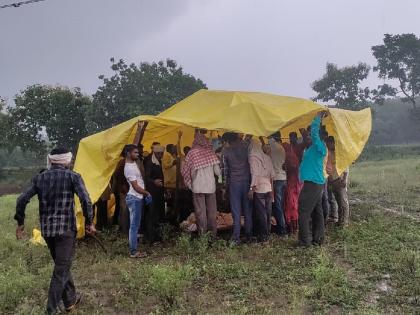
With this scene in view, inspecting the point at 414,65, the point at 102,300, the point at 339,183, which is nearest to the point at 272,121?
the point at 339,183

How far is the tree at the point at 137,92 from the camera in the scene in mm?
32250

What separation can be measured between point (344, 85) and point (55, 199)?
37.8 metres

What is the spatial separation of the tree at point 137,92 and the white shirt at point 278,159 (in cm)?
2446

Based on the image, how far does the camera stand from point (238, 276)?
586cm

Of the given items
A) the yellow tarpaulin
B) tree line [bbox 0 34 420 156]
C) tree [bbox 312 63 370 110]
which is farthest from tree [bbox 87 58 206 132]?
the yellow tarpaulin

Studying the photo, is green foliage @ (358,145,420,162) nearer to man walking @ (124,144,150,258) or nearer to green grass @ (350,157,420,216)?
green grass @ (350,157,420,216)

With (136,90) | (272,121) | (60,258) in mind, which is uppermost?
(136,90)

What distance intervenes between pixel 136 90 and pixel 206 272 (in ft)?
95.1

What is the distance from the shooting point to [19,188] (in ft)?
105

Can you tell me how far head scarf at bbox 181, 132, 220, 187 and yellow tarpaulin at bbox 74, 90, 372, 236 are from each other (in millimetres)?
294

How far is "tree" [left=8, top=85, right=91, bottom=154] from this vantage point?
107 feet

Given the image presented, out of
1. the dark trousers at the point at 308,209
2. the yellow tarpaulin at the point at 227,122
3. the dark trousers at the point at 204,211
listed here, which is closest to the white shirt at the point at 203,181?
the dark trousers at the point at 204,211

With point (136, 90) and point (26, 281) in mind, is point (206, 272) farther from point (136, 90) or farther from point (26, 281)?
point (136, 90)

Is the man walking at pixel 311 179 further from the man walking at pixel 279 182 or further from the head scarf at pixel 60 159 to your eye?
the head scarf at pixel 60 159
